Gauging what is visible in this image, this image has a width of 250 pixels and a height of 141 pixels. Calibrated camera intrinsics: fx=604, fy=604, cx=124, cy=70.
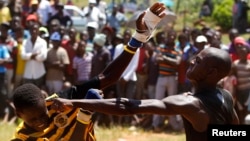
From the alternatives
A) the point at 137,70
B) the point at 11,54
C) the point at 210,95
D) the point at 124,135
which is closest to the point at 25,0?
the point at 11,54

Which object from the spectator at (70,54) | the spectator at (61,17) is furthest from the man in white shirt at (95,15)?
the spectator at (70,54)

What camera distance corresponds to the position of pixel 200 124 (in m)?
4.23

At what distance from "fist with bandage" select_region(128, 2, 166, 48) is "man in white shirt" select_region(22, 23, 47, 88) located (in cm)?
679

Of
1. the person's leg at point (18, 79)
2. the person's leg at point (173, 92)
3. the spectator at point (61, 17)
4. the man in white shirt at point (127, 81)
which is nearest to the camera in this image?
the person's leg at point (173, 92)

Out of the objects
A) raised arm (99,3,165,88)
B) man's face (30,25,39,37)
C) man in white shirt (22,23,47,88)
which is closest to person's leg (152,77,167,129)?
man in white shirt (22,23,47,88)

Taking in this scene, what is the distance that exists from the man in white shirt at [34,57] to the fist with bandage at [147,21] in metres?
6.79

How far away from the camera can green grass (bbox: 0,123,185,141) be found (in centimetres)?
1102

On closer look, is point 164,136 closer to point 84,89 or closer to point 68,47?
point 68,47

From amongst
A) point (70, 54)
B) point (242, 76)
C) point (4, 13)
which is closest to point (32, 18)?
point (4, 13)

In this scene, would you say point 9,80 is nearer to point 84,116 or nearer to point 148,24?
point 148,24

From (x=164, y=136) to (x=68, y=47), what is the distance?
107 inches

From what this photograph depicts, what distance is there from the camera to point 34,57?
11.8 meters

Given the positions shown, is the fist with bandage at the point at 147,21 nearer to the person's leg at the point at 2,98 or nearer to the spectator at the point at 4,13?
the person's leg at the point at 2,98

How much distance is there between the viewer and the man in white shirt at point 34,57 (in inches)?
465
